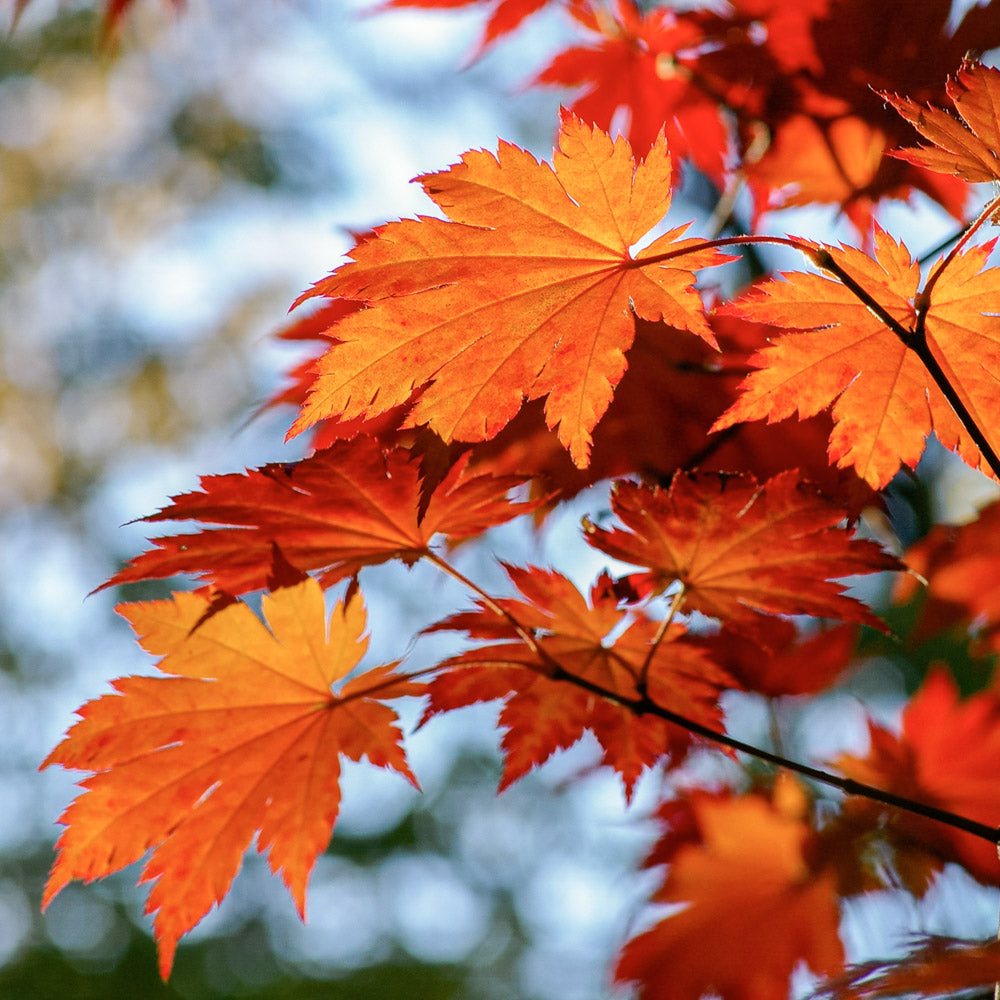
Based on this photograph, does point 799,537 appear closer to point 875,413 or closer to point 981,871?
point 875,413

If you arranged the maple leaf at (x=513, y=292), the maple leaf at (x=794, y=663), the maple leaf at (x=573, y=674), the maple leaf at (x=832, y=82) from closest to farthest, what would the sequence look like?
the maple leaf at (x=513, y=292)
the maple leaf at (x=573, y=674)
the maple leaf at (x=832, y=82)
the maple leaf at (x=794, y=663)

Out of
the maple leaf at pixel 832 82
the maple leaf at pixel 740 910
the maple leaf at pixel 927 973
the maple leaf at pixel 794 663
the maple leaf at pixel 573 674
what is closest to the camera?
the maple leaf at pixel 927 973

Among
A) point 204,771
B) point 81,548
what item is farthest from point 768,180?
point 81,548

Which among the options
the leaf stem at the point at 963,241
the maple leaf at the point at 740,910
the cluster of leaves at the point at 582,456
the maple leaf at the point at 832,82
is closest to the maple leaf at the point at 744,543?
the cluster of leaves at the point at 582,456

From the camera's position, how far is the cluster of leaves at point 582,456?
57cm

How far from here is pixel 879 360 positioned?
0.59 metres

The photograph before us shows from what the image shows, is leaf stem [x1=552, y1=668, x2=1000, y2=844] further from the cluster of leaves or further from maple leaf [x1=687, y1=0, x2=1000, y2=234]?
maple leaf [x1=687, y1=0, x2=1000, y2=234]

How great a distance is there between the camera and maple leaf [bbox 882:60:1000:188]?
51 centimetres

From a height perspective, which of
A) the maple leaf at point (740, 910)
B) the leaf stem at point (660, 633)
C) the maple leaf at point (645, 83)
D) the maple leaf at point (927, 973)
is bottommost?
the maple leaf at point (740, 910)

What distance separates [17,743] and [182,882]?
5476 millimetres

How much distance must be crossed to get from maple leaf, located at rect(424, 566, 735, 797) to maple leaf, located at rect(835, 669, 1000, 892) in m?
0.50

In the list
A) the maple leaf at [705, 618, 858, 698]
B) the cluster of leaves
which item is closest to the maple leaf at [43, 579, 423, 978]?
the cluster of leaves

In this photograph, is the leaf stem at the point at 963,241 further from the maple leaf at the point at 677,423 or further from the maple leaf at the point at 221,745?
the maple leaf at the point at 221,745

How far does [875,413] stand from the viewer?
600 mm
